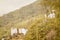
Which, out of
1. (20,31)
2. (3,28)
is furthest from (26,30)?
(3,28)

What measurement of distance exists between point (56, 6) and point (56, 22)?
7.8 inches

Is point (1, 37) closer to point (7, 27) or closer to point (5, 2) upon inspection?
point (7, 27)

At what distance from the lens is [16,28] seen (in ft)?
10.2

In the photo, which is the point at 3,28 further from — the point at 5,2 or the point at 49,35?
the point at 49,35

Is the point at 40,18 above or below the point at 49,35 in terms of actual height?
above

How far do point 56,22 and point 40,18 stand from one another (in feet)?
0.70

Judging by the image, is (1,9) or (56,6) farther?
(1,9)

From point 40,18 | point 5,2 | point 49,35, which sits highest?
point 5,2

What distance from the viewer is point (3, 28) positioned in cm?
311

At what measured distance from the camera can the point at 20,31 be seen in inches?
122

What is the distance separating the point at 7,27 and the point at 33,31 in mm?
349

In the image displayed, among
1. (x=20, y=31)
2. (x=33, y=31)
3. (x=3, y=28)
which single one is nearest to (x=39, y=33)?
(x=33, y=31)

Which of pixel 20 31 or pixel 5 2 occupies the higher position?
pixel 5 2

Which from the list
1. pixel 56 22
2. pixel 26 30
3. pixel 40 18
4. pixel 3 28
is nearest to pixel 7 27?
pixel 3 28
